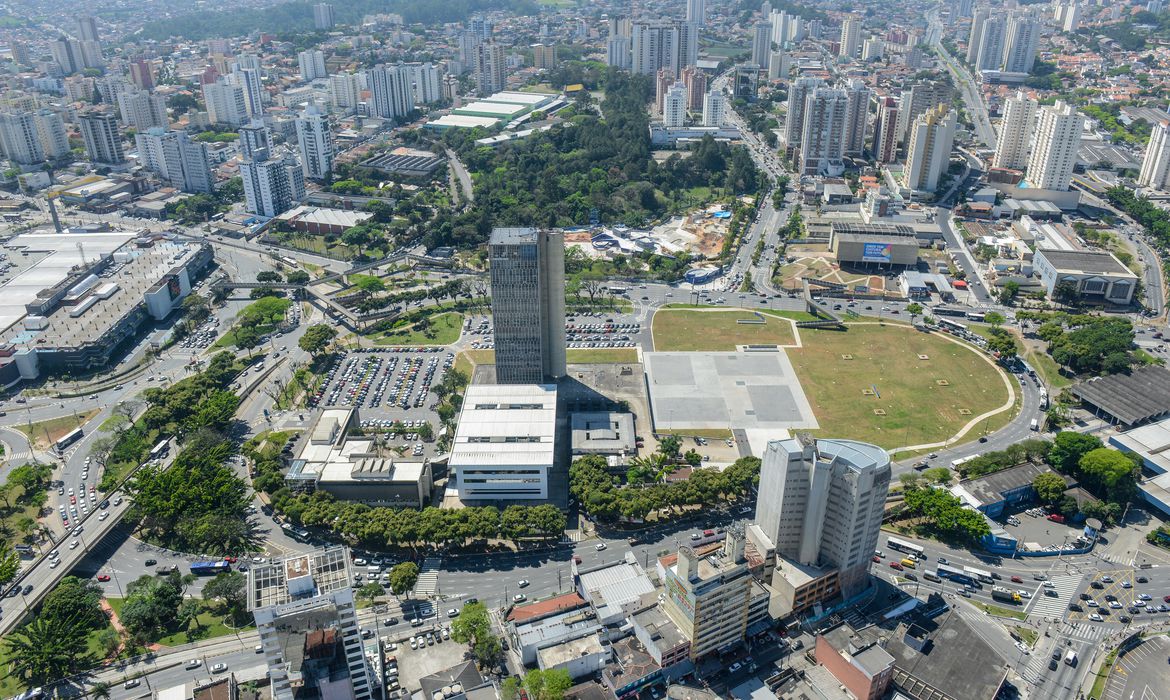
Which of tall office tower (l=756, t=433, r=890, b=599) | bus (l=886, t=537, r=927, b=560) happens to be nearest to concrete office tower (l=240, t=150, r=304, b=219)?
tall office tower (l=756, t=433, r=890, b=599)

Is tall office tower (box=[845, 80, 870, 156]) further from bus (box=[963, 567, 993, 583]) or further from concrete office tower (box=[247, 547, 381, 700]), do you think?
concrete office tower (box=[247, 547, 381, 700])

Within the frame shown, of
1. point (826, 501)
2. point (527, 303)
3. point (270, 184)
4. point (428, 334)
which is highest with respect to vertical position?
point (527, 303)

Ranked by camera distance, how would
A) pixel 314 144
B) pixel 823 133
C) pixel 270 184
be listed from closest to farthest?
pixel 270 184 < pixel 823 133 < pixel 314 144

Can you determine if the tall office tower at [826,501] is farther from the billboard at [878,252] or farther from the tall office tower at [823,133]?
the tall office tower at [823,133]


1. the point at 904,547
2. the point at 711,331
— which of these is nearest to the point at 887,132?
the point at 711,331

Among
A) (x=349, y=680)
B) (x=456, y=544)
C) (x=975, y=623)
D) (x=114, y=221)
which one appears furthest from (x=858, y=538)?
(x=114, y=221)

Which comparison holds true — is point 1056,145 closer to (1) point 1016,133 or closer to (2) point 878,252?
(1) point 1016,133
